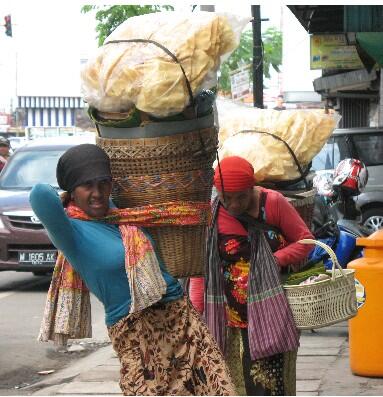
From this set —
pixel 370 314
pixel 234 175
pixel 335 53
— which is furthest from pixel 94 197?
pixel 335 53

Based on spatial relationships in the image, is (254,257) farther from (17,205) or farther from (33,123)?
(33,123)

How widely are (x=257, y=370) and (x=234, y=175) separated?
3.30 ft

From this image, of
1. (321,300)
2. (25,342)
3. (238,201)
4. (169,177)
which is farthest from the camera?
(25,342)

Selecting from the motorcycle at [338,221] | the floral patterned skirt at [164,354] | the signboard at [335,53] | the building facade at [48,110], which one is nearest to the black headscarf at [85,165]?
the floral patterned skirt at [164,354]

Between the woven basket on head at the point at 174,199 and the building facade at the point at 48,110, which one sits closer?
the woven basket on head at the point at 174,199

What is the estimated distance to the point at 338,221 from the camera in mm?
9797

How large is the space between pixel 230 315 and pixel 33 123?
83913 millimetres

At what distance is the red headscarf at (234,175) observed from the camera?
15.9ft

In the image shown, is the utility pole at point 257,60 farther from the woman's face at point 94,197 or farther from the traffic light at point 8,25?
the woman's face at point 94,197

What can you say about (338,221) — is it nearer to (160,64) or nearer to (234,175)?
(234,175)

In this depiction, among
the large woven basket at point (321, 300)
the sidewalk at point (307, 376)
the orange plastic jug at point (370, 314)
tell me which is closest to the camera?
the large woven basket at point (321, 300)

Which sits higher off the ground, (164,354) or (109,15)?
(109,15)

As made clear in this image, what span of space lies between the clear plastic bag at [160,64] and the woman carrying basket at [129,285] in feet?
0.82

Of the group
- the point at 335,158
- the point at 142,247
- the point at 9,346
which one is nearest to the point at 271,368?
the point at 142,247
